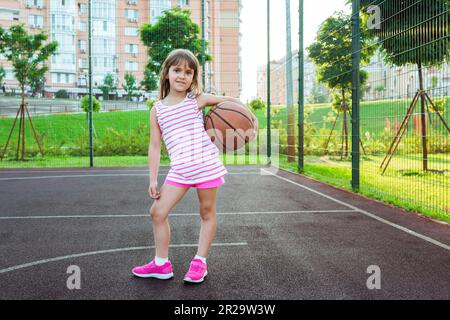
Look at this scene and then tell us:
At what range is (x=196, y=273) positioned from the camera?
2.89 meters

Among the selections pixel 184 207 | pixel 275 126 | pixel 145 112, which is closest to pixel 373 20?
pixel 184 207

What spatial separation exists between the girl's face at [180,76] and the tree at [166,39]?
1110cm

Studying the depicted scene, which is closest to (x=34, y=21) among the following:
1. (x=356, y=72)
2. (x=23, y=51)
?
(x=23, y=51)

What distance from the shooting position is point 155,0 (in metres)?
24.9

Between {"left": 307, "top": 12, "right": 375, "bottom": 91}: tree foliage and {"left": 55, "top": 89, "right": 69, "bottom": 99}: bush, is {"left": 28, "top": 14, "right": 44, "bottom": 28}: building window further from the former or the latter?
{"left": 307, "top": 12, "right": 375, "bottom": 91}: tree foliage

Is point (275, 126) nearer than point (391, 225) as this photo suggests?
No

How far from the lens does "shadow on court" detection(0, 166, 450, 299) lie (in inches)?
109

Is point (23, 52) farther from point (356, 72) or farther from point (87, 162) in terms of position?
point (356, 72)

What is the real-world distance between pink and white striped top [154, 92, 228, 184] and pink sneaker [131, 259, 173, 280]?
22.8 inches

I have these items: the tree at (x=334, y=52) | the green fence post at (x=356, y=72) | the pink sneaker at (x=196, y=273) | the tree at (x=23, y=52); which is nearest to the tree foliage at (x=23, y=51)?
the tree at (x=23, y=52)

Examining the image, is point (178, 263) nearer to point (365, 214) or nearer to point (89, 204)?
point (365, 214)

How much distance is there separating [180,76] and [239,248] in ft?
5.34

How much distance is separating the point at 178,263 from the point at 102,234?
131cm
